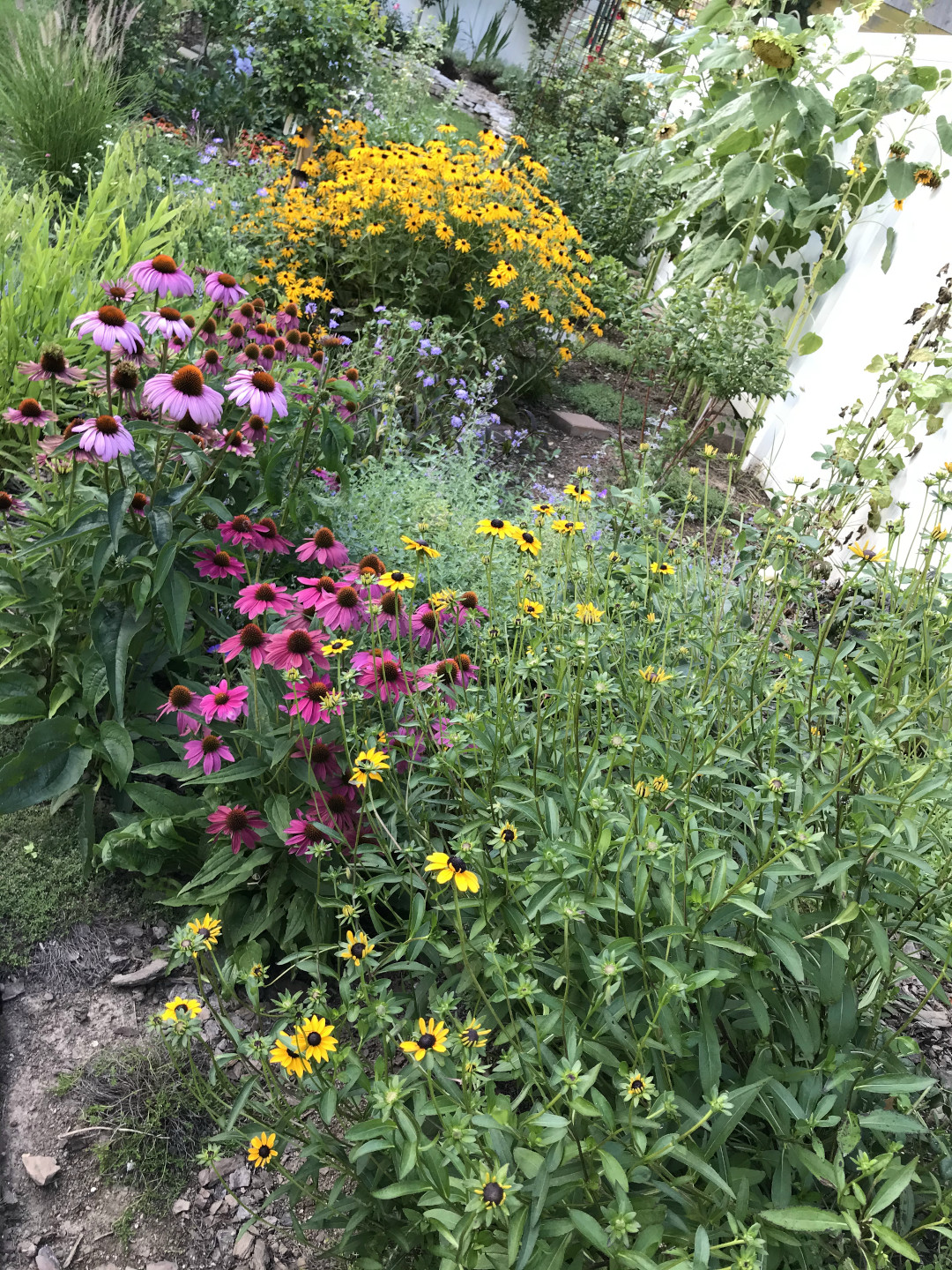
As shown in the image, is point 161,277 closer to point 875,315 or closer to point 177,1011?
point 177,1011

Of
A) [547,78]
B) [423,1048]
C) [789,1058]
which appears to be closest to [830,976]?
[789,1058]

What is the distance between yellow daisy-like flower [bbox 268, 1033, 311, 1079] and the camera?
107 centimetres

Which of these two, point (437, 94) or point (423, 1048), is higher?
point (437, 94)

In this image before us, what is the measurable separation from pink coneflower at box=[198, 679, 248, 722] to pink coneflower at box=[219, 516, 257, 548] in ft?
1.08

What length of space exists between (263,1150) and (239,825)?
2.12 feet

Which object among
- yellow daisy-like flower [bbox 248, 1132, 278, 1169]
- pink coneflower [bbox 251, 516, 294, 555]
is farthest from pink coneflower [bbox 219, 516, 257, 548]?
yellow daisy-like flower [bbox 248, 1132, 278, 1169]

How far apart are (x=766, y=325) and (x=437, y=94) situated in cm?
813

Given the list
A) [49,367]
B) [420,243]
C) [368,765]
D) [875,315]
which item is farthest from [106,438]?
[875,315]

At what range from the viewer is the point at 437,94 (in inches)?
422

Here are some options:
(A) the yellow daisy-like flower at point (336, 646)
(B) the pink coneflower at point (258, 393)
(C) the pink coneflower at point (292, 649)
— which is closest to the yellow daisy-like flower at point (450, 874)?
(A) the yellow daisy-like flower at point (336, 646)

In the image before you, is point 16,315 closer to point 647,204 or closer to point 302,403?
point 302,403

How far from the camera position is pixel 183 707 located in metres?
1.68

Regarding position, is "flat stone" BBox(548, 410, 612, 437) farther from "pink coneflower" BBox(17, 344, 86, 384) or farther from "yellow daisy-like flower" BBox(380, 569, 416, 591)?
"yellow daisy-like flower" BBox(380, 569, 416, 591)

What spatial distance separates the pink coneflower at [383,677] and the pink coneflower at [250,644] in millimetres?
192
